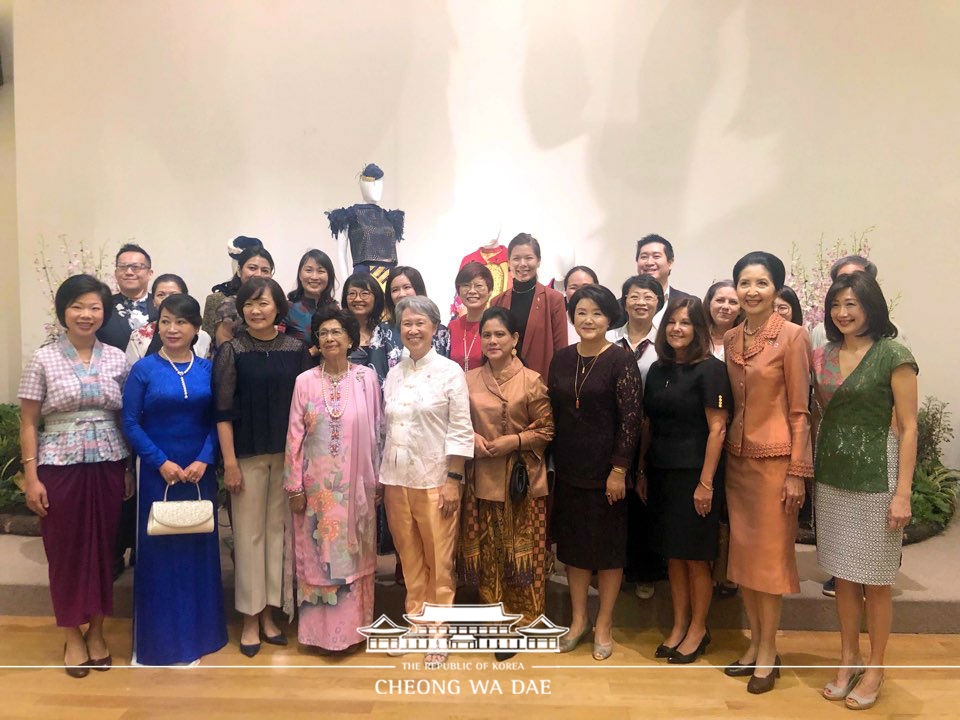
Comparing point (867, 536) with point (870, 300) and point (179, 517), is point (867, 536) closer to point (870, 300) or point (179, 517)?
point (870, 300)

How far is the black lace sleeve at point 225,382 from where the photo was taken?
233 cm

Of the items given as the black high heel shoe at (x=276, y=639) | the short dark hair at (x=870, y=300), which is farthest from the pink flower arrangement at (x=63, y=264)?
the short dark hair at (x=870, y=300)

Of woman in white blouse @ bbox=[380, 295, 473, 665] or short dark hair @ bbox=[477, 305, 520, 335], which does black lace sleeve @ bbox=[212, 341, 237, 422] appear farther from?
short dark hair @ bbox=[477, 305, 520, 335]

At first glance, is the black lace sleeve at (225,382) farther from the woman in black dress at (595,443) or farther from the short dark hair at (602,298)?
the short dark hair at (602,298)

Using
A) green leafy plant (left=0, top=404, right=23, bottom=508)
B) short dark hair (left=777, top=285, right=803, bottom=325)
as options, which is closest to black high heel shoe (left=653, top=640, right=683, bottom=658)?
short dark hair (left=777, top=285, right=803, bottom=325)

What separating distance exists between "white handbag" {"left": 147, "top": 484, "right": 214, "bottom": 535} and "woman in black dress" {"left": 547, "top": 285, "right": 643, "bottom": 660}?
140 cm

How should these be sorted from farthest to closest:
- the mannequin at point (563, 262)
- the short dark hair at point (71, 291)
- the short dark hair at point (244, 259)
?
1. the mannequin at point (563, 262)
2. the short dark hair at point (244, 259)
3. the short dark hair at point (71, 291)

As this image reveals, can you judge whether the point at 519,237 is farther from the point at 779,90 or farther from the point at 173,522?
the point at 779,90

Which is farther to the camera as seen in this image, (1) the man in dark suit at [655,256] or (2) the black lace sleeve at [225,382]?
(1) the man in dark suit at [655,256]

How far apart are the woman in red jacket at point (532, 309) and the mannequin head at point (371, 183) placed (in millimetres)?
1349

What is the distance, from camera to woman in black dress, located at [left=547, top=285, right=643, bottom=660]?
2264mm

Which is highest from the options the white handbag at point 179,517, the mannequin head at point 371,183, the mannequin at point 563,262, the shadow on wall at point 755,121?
the shadow on wall at point 755,121

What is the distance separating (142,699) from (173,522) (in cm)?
65

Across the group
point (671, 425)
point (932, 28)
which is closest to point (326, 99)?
point (671, 425)
